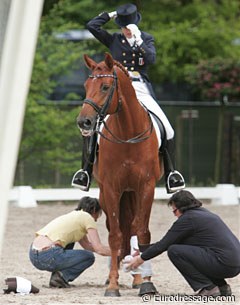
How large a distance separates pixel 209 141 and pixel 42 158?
453 centimetres

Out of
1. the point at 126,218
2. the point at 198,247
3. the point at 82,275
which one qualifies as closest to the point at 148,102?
the point at 126,218

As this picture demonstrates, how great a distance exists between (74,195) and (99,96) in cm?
992

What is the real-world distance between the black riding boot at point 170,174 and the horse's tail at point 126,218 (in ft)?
1.50

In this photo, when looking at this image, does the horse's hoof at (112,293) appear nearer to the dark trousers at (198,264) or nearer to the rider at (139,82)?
the dark trousers at (198,264)

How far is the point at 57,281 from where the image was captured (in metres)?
9.84

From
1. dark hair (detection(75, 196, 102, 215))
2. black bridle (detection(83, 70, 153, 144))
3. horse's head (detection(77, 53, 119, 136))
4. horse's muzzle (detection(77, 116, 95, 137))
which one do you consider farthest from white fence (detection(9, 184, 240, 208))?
horse's muzzle (detection(77, 116, 95, 137))

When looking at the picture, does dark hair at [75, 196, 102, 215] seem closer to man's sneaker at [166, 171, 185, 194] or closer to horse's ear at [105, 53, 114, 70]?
man's sneaker at [166, 171, 185, 194]

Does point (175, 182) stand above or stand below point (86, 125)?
below

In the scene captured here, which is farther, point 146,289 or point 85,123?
point 146,289

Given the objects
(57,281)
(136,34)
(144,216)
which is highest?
(136,34)

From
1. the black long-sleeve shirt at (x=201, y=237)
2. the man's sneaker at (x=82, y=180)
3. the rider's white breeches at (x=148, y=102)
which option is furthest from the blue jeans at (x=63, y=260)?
the rider's white breeches at (x=148, y=102)

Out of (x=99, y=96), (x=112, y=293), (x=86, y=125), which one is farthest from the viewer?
(x=112, y=293)

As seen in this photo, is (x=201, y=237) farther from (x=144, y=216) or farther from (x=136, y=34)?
(x=136, y=34)

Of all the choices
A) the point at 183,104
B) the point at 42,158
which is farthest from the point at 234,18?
the point at 42,158
